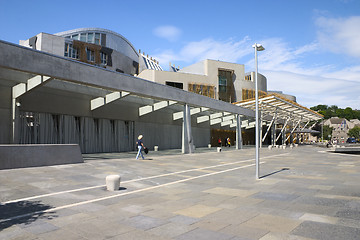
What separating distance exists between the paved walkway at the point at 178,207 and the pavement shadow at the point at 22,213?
0.8 inches

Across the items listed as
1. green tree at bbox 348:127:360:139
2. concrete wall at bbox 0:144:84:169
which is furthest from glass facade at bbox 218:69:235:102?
green tree at bbox 348:127:360:139

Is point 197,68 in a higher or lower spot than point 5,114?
higher

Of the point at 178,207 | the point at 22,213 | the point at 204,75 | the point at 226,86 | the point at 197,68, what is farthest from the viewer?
the point at 197,68

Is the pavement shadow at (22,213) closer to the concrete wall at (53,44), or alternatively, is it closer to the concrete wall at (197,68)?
the concrete wall at (197,68)

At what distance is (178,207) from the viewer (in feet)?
23.4

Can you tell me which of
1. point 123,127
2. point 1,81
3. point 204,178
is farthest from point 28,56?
point 123,127

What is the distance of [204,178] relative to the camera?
12.0 metres

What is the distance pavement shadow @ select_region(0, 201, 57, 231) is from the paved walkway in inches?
0.8

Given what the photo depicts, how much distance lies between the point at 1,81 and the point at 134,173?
11804 mm

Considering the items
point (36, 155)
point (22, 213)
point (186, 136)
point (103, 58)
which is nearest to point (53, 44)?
point (103, 58)

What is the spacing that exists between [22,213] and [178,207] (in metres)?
3.81

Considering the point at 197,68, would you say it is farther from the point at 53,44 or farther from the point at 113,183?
the point at 113,183

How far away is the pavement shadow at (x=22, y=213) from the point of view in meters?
5.87

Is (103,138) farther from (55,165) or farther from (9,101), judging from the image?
(55,165)
